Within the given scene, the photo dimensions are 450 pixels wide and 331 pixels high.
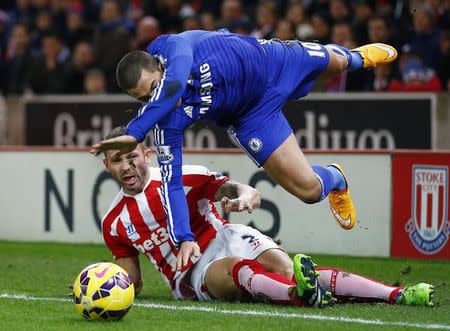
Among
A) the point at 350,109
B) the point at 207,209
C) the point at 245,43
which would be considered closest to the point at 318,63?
the point at 245,43

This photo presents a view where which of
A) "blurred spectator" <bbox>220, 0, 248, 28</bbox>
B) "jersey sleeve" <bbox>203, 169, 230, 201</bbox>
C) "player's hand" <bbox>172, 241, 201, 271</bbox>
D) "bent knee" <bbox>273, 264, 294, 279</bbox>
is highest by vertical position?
"blurred spectator" <bbox>220, 0, 248, 28</bbox>

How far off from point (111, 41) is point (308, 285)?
9.58 m

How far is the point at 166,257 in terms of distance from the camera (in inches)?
284

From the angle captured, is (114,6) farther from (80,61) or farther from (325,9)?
(325,9)

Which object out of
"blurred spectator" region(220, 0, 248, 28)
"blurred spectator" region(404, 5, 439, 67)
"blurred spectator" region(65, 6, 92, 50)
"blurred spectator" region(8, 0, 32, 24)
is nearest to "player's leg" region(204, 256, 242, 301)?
"blurred spectator" region(404, 5, 439, 67)

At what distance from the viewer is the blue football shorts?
24.3 feet

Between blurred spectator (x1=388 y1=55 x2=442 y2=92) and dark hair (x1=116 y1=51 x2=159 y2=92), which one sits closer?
dark hair (x1=116 y1=51 x2=159 y2=92)

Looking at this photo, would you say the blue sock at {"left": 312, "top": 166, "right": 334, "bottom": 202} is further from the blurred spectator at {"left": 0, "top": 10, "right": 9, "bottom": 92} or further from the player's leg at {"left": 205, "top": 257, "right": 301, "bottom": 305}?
the blurred spectator at {"left": 0, "top": 10, "right": 9, "bottom": 92}

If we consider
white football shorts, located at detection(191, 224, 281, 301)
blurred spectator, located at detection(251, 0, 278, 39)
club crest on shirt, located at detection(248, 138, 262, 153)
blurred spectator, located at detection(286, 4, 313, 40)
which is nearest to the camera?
white football shorts, located at detection(191, 224, 281, 301)

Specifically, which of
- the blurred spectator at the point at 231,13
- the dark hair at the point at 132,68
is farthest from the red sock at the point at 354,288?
the blurred spectator at the point at 231,13

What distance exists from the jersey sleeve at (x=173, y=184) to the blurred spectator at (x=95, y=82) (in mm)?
8160

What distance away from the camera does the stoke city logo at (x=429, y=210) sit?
31.7 feet

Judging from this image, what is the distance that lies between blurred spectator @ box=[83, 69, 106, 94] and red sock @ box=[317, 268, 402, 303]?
8437mm

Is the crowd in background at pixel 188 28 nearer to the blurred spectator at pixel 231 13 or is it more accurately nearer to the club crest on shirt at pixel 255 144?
the blurred spectator at pixel 231 13
